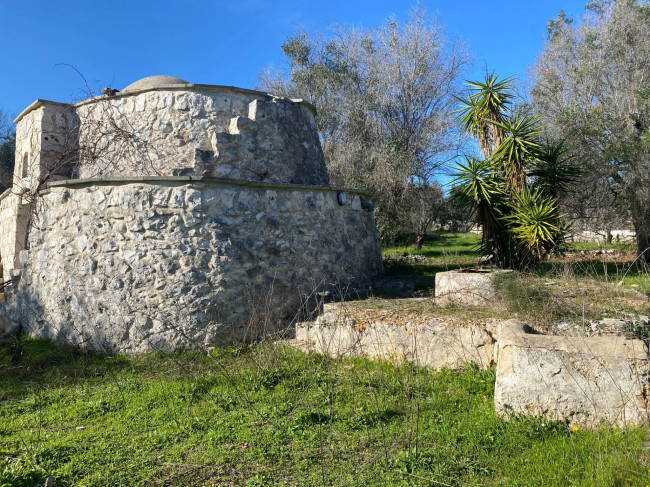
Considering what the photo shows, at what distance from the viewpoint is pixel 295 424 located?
14.9ft

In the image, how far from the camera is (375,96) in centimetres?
1908

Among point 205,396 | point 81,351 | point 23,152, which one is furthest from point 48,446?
point 23,152

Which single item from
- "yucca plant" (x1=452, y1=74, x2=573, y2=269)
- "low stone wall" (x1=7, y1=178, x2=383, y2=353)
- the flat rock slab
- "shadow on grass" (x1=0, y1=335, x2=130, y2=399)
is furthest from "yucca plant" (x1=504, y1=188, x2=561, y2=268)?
"shadow on grass" (x1=0, y1=335, x2=130, y2=399)

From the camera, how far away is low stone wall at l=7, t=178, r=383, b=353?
7.13 metres

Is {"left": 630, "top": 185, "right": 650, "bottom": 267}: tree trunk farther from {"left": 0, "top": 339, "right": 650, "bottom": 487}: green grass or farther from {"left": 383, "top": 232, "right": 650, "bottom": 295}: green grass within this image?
{"left": 0, "top": 339, "right": 650, "bottom": 487}: green grass

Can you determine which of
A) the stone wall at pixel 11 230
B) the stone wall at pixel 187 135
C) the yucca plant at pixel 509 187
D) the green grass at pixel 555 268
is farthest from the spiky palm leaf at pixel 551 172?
the stone wall at pixel 11 230

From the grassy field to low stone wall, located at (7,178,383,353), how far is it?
0.43m

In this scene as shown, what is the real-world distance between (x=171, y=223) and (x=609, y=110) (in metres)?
12.7

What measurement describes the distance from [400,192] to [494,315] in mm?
11961

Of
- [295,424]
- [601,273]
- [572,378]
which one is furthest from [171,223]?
[601,273]

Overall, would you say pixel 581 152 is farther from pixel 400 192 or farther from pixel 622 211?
pixel 400 192

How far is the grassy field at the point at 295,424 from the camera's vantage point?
3602mm

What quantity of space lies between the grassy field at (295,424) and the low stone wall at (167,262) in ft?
1.42

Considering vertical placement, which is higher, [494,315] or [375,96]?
[375,96]
